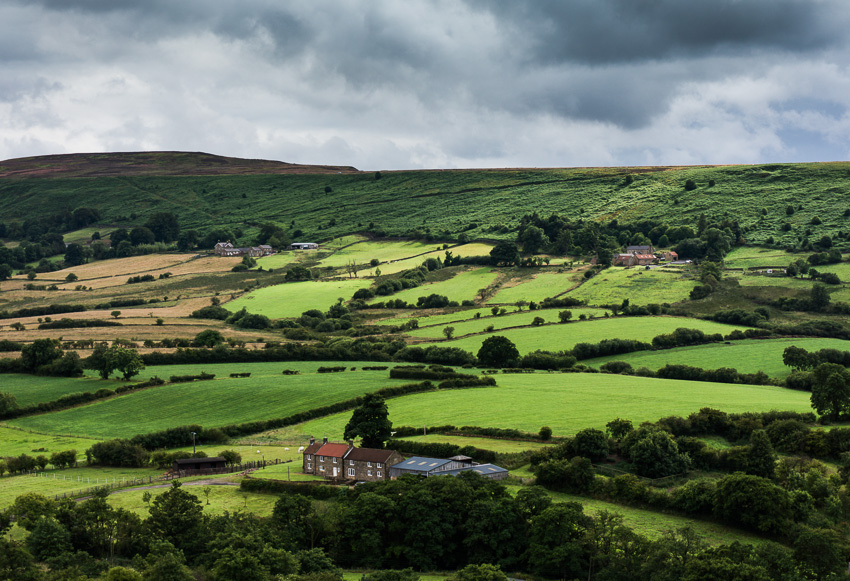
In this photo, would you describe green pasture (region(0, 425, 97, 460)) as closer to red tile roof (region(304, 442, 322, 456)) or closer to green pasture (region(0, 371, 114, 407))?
green pasture (region(0, 371, 114, 407))

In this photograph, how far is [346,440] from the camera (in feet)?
257

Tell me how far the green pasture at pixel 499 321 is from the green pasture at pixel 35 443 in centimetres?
5491

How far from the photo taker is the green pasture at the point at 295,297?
15075cm

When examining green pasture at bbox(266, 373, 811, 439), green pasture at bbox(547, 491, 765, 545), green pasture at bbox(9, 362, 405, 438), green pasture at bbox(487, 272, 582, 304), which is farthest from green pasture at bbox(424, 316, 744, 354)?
green pasture at bbox(547, 491, 765, 545)

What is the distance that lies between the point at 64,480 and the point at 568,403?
47788 millimetres

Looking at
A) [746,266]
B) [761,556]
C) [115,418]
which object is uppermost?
[746,266]

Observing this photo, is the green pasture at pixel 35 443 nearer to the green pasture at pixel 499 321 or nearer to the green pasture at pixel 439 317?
the green pasture at pixel 499 321

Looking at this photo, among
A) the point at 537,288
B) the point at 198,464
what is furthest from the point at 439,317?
the point at 198,464

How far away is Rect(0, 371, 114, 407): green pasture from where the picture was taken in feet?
318

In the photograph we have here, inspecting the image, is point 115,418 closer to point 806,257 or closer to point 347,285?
point 347,285

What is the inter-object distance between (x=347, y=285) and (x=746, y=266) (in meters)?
76.5

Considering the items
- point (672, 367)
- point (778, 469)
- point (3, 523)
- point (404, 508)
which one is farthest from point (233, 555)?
point (672, 367)

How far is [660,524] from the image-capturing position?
5938 centimetres

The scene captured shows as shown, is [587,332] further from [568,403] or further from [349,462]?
[349,462]
